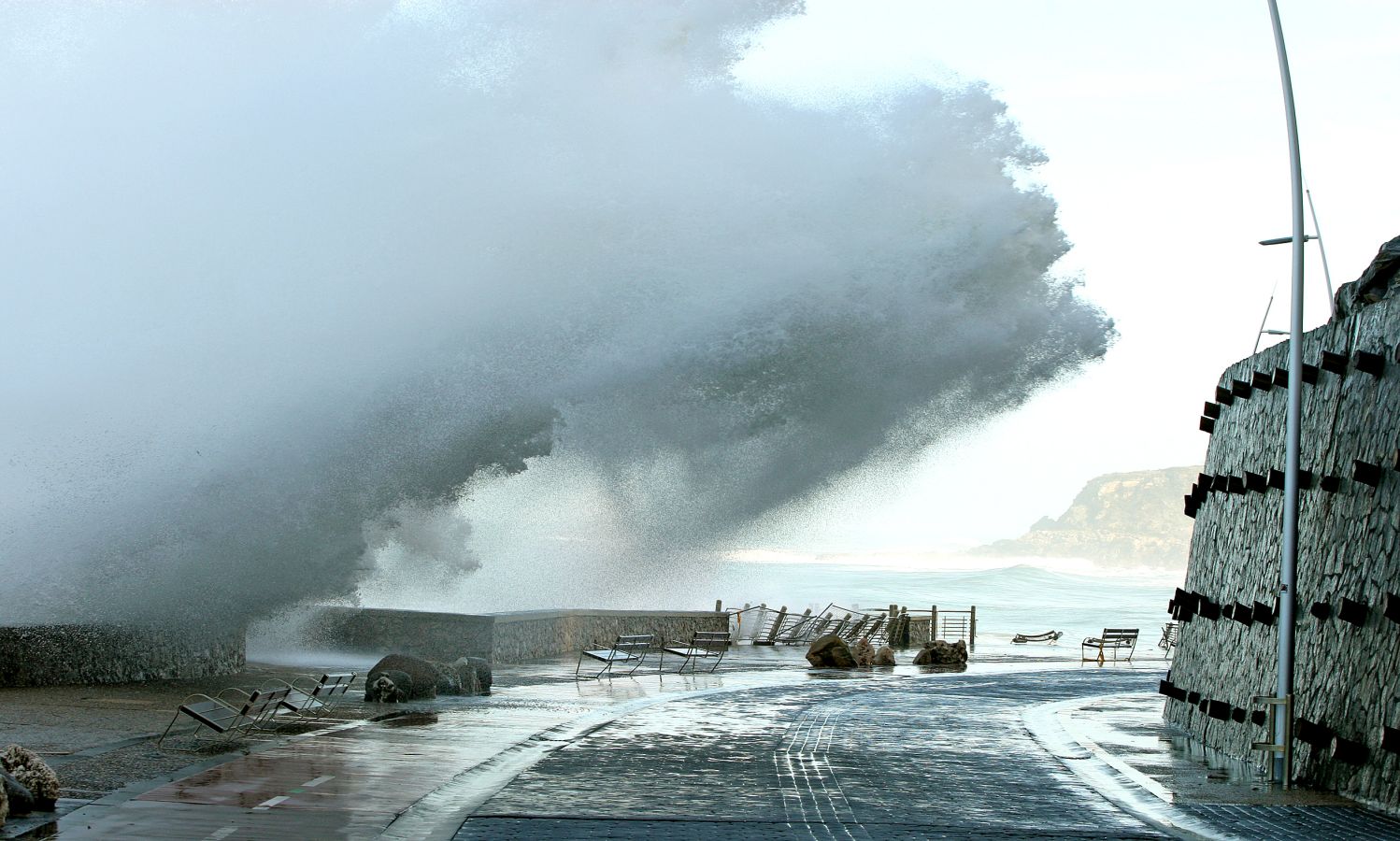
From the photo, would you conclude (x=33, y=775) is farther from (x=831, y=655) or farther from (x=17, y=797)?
(x=831, y=655)

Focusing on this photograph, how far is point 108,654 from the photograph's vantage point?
17281mm

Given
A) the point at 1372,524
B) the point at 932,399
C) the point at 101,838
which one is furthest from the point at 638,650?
the point at 101,838

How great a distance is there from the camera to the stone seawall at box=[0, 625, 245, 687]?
16172 mm

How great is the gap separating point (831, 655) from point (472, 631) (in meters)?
7.46

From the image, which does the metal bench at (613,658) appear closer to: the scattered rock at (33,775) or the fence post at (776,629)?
the fence post at (776,629)

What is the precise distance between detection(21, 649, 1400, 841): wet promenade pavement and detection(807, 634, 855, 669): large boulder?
8.45 metres

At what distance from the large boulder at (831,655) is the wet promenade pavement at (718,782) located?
27.7 ft

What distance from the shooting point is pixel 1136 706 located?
61.4 feet

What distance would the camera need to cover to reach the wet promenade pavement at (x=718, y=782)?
8484 mm

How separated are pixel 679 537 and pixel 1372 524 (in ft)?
94.3

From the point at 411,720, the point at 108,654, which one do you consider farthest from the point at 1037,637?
the point at 411,720

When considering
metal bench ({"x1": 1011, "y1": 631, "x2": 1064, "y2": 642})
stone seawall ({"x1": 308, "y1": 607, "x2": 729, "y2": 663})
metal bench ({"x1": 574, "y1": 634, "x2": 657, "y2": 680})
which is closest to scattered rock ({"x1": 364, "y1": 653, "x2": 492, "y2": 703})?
stone seawall ({"x1": 308, "y1": 607, "x2": 729, "y2": 663})

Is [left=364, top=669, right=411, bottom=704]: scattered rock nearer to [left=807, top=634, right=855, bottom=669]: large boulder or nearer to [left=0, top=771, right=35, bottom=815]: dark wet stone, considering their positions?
[left=0, top=771, right=35, bottom=815]: dark wet stone

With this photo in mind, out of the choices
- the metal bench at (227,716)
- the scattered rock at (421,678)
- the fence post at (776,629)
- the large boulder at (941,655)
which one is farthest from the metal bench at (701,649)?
the metal bench at (227,716)
